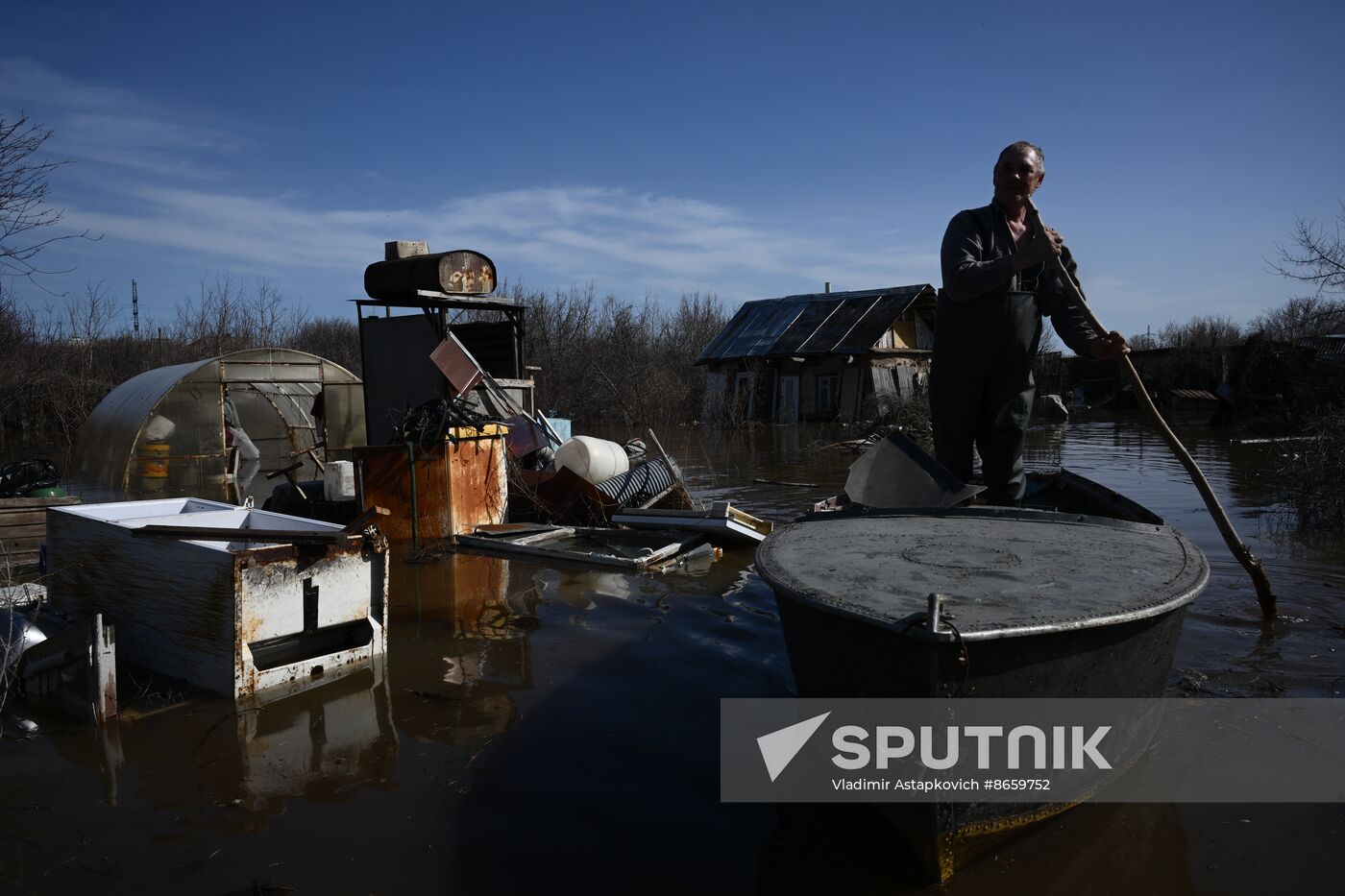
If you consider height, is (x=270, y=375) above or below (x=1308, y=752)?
above

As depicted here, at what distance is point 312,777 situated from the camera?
135 inches

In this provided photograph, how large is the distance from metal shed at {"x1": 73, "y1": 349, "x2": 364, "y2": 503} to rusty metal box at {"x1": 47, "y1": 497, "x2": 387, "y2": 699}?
8.05 metres

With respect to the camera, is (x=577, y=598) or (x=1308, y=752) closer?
(x=1308, y=752)

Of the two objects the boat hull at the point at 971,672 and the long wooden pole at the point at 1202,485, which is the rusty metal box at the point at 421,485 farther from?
the boat hull at the point at 971,672

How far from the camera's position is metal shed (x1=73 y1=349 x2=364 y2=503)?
44.6 feet

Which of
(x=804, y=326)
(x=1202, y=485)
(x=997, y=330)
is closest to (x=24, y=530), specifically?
(x=997, y=330)

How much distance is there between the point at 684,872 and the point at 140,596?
10.7ft

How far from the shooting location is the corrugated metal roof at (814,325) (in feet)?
90.1

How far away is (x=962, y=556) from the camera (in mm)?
3271

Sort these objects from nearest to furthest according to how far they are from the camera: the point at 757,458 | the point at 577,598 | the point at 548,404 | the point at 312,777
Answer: the point at 312,777 < the point at 577,598 < the point at 757,458 < the point at 548,404

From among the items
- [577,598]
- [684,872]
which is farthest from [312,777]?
[577,598]

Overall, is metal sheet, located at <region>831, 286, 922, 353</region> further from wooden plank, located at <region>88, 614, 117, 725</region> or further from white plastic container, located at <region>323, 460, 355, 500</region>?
wooden plank, located at <region>88, 614, 117, 725</region>

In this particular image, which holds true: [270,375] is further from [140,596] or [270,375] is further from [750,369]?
[750,369]

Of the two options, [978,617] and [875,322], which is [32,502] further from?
[875,322]
